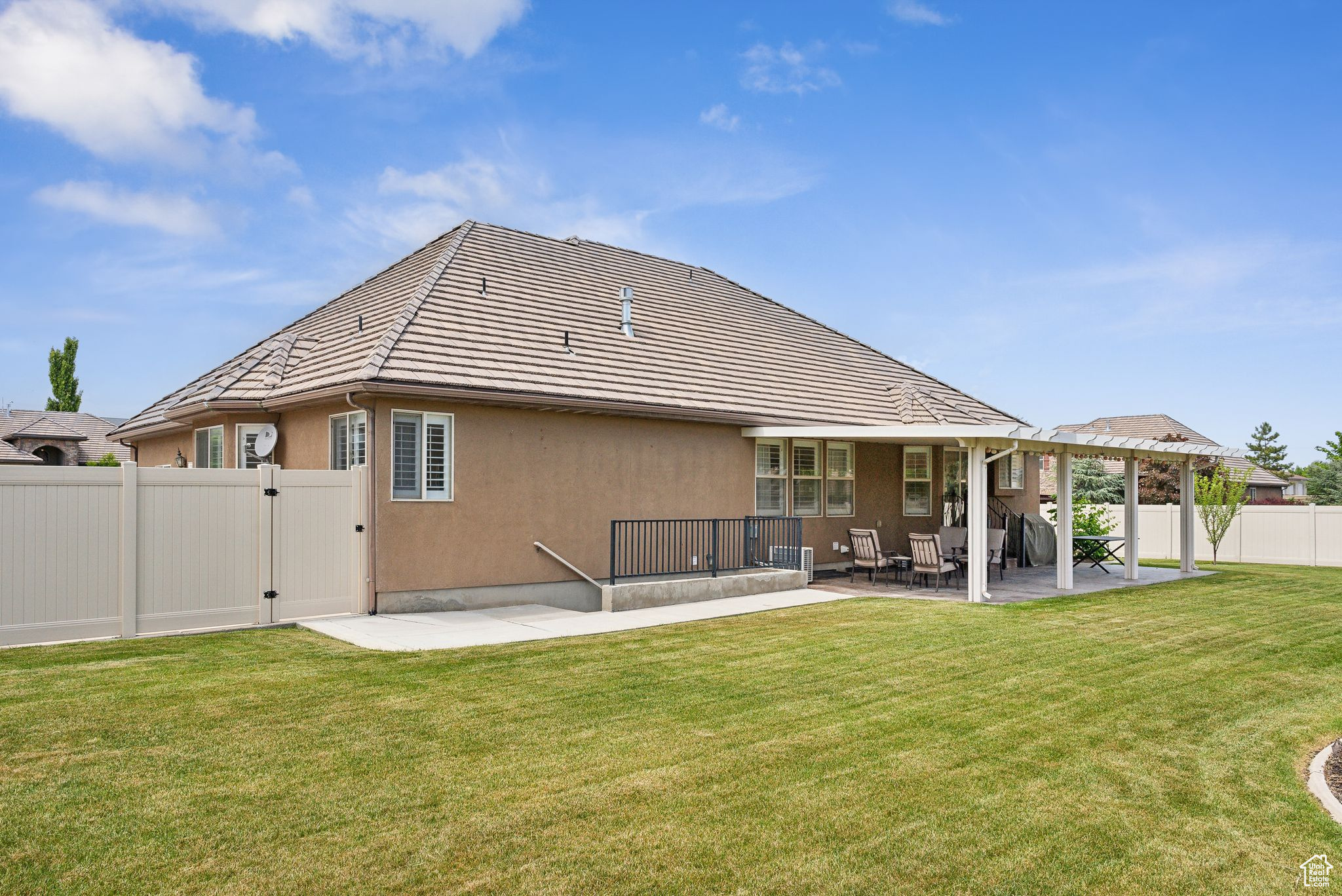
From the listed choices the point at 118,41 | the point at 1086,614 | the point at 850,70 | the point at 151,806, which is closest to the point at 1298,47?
the point at 850,70

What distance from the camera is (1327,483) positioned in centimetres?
4138

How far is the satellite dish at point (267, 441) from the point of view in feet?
44.4

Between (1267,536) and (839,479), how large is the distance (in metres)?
13.4

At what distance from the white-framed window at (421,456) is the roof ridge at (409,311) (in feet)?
2.30

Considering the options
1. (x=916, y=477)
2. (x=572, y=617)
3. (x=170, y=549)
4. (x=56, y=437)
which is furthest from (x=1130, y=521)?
(x=56, y=437)

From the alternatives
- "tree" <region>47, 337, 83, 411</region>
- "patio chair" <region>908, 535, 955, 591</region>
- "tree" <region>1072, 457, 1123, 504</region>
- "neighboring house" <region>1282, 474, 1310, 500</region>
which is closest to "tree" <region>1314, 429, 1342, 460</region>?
"neighboring house" <region>1282, 474, 1310, 500</region>

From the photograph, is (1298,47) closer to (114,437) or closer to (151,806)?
(151,806)

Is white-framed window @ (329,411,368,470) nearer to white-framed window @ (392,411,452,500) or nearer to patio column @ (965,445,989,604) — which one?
white-framed window @ (392,411,452,500)

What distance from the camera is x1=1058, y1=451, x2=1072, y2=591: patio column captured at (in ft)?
48.0

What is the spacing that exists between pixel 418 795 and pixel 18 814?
6.61ft

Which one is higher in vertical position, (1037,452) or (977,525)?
(1037,452)

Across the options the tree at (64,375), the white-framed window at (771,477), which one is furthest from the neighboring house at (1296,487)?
the tree at (64,375)

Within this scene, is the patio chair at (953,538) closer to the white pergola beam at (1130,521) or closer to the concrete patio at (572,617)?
the concrete patio at (572,617)

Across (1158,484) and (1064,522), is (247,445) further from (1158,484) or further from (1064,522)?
(1158,484)
